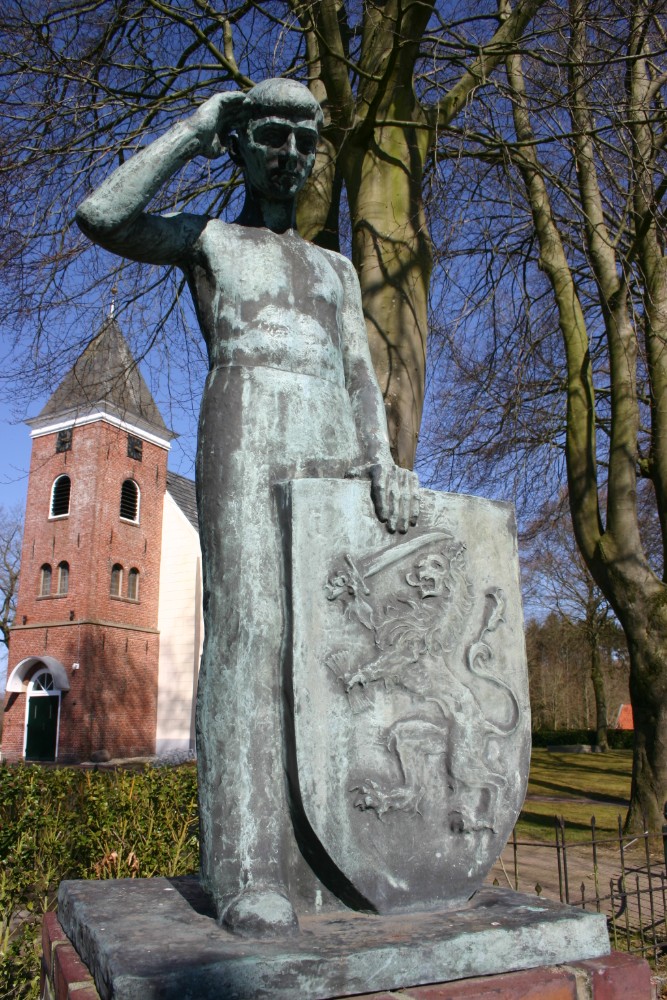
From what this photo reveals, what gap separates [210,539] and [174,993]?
117 cm

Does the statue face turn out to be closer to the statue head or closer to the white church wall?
the statue head

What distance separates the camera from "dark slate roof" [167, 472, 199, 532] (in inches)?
1260

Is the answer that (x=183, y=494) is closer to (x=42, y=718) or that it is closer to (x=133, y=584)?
(x=133, y=584)

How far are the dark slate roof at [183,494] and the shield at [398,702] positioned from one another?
1138 inches

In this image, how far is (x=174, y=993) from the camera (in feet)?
5.61

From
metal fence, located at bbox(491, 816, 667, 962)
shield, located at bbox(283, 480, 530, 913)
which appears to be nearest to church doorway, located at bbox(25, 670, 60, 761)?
metal fence, located at bbox(491, 816, 667, 962)

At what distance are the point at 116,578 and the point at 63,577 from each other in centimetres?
173

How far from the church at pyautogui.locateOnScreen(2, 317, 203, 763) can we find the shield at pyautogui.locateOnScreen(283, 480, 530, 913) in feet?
81.5

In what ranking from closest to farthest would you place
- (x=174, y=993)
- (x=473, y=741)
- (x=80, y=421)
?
(x=174, y=993)
(x=473, y=741)
(x=80, y=421)

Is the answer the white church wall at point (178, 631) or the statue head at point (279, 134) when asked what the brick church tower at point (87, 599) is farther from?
the statue head at point (279, 134)

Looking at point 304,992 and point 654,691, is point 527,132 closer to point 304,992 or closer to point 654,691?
point 654,691

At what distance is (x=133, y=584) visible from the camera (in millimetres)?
29703

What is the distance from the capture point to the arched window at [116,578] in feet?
95.1

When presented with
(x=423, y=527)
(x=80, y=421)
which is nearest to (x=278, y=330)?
(x=423, y=527)
